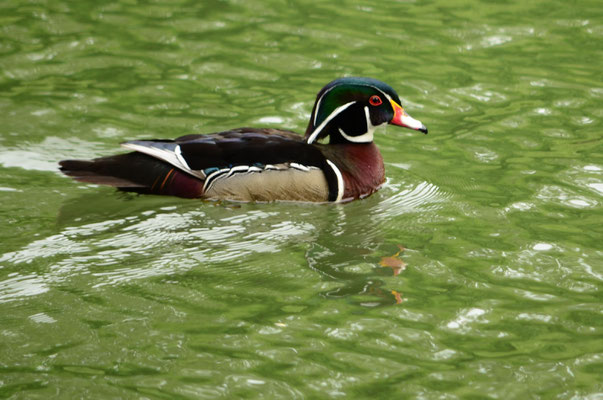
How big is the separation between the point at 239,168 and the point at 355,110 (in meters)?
1.16

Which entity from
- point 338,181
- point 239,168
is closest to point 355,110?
point 338,181

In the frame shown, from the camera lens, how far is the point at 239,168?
7.91m

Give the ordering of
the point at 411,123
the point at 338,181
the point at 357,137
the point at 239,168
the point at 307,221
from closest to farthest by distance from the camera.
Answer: the point at 307,221
the point at 239,168
the point at 338,181
the point at 411,123
the point at 357,137

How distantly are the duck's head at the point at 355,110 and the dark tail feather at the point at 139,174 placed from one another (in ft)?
3.72

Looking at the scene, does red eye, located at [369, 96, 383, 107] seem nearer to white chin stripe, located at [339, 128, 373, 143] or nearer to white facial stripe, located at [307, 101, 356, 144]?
white facial stripe, located at [307, 101, 356, 144]

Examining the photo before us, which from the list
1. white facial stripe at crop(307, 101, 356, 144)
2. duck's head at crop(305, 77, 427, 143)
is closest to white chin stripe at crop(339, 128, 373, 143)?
duck's head at crop(305, 77, 427, 143)

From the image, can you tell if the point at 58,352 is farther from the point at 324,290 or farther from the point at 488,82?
the point at 488,82

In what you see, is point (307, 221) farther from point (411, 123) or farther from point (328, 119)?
point (411, 123)

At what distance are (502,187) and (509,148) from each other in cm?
98

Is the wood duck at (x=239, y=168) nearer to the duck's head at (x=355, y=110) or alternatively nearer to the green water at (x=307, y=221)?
the duck's head at (x=355, y=110)

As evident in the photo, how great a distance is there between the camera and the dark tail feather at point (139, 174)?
25.9 ft

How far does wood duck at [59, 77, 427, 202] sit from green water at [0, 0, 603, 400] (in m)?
0.16

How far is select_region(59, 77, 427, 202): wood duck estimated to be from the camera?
25.9 feet

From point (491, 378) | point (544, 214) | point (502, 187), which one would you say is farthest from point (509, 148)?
point (491, 378)
